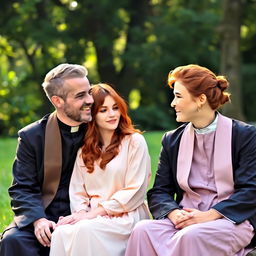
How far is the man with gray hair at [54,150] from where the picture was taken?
203 inches

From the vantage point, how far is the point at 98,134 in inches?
208

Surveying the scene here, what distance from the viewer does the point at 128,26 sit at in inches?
1061

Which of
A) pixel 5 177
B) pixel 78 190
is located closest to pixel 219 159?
pixel 78 190

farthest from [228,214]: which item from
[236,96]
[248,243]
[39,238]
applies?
[236,96]

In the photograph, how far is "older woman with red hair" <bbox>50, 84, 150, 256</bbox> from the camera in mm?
4938

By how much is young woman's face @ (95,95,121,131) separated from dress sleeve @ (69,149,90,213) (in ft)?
1.14

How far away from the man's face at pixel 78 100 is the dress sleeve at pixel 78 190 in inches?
12.6

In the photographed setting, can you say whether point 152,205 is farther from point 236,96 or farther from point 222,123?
point 236,96

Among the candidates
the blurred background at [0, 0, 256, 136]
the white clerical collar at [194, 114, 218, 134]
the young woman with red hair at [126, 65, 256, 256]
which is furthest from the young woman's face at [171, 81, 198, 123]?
the blurred background at [0, 0, 256, 136]

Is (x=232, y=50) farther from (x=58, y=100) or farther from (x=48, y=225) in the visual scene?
(x=48, y=225)

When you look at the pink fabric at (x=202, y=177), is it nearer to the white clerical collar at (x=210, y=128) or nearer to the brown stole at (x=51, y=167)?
the white clerical collar at (x=210, y=128)

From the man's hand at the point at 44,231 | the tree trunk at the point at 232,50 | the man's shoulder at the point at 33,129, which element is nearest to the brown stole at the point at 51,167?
the man's shoulder at the point at 33,129

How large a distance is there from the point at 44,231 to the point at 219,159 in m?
1.42

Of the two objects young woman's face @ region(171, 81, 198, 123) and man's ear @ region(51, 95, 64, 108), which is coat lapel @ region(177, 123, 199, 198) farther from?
man's ear @ region(51, 95, 64, 108)
